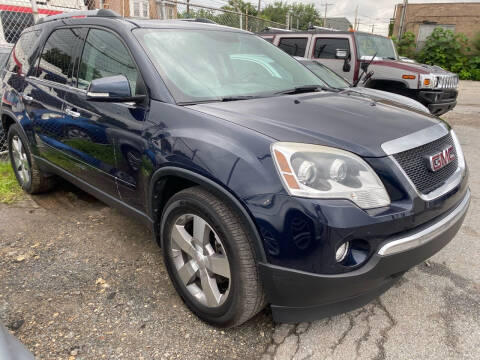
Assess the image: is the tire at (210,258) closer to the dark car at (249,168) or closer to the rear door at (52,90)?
the dark car at (249,168)

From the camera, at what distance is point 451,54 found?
2164cm

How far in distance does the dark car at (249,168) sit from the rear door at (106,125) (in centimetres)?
1

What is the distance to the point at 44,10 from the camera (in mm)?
7613

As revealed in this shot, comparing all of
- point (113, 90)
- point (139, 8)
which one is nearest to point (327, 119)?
point (113, 90)

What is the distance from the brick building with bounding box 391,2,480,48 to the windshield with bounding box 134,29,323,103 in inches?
962

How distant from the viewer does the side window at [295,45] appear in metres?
8.20

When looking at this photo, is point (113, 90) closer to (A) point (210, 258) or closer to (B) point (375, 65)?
(A) point (210, 258)

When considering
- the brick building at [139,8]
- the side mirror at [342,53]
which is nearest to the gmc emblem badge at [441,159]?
the side mirror at [342,53]

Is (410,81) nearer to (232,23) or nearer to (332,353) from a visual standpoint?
(332,353)

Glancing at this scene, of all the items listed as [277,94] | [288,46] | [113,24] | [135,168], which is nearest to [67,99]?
[113,24]

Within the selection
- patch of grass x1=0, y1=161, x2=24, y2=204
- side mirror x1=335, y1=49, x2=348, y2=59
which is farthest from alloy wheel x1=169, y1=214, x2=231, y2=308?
side mirror x1=335, y1=49, x2=348, y2=59

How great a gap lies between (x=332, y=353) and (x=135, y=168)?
5.14 feet

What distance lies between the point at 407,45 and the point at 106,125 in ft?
81.0

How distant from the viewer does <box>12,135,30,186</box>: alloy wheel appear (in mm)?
3983
